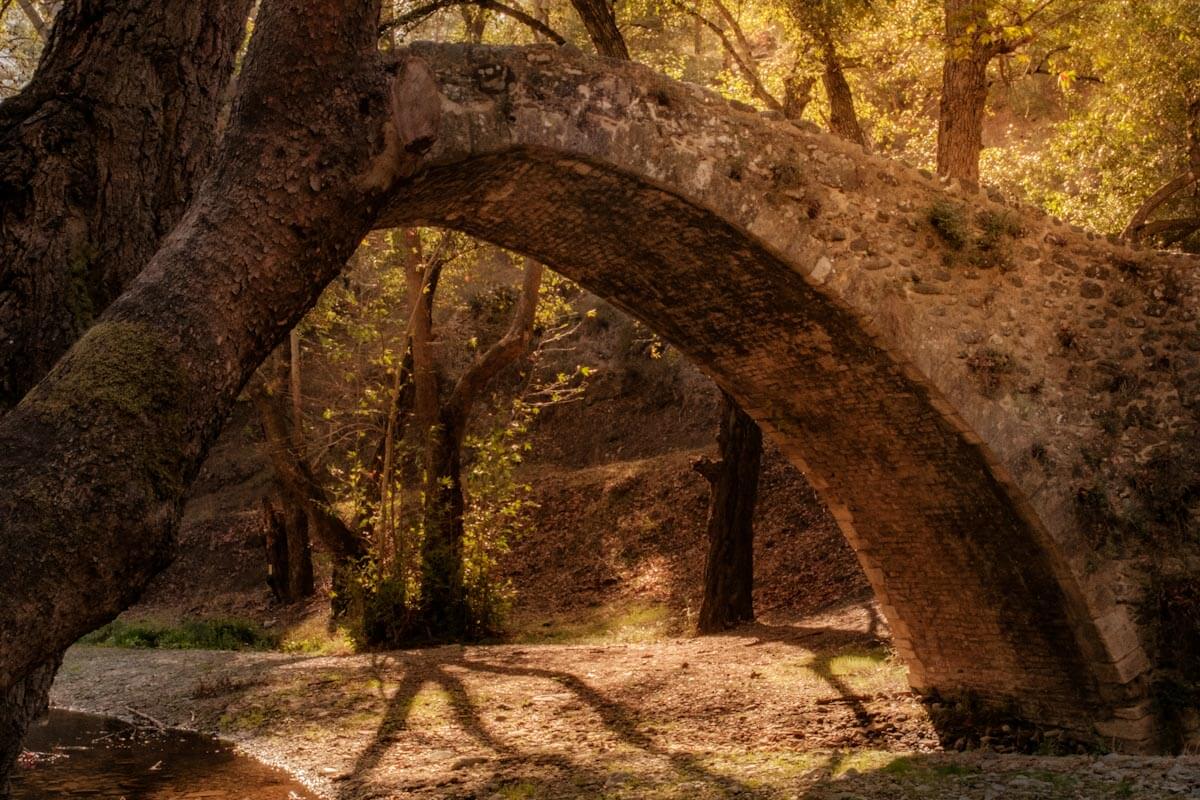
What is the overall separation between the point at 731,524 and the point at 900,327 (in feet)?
16.2

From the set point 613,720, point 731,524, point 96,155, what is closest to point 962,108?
point 731,524

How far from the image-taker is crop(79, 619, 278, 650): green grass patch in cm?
1499

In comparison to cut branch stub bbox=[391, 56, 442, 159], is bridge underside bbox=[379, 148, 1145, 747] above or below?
below

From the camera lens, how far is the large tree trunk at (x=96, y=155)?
14.1 feet

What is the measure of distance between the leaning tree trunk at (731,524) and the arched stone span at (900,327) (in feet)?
10.2

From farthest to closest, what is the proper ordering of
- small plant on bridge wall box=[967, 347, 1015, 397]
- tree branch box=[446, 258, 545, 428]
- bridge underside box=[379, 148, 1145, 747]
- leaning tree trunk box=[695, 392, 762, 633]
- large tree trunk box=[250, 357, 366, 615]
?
large tree trunk box=[250, 357, 366, 615], tree branch box=[446, 258, 545, 428], leaning tree trunk box=[695, 392, 762, 633], small plant on bridge wall box=[967, 347, 1015, 397], bridge underside box=[379, 148, 1145, 747]

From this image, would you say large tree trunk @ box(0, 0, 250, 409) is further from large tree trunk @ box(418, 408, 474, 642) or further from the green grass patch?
the green grass patch

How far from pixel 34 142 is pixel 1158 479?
7169 mm

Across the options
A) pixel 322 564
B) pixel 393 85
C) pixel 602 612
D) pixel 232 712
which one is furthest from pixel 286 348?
pixel 393 85

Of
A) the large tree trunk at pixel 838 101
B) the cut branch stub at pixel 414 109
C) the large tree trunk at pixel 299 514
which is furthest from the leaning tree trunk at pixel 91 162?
the large tree trunk at pixel 299 514

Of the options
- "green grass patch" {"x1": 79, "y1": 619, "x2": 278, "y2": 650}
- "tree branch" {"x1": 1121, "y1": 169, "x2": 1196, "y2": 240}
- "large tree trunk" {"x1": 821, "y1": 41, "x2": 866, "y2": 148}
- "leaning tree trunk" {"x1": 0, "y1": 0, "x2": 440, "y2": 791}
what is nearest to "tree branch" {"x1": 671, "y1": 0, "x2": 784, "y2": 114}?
"large tree trunk" {"x1": 821, "y1": 41, "x2": 866, "y2": 148}

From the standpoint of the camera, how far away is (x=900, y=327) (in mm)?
7602

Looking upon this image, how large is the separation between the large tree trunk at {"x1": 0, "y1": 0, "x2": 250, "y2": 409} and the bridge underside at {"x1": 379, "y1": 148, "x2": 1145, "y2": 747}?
1.89 metres

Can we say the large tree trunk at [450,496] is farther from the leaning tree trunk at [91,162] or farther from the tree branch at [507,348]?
the leaning tree trunk at [91,162]
